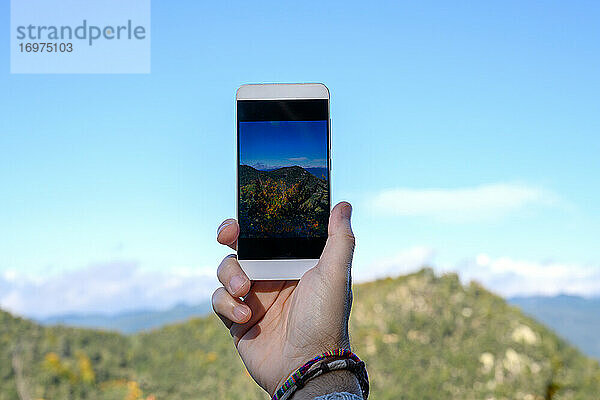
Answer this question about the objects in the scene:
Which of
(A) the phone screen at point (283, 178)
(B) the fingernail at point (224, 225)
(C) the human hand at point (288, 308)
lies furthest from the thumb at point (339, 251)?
(B) the fingernail at point (224, 225)

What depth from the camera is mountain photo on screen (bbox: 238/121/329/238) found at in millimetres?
1179

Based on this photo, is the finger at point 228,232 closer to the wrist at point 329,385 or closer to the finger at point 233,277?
the finger at point 233,277

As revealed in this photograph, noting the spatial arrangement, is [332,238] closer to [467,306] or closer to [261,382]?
[261,382]

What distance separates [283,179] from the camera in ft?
3.95

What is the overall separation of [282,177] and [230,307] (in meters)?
0.29

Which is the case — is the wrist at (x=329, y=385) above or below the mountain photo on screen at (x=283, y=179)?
below

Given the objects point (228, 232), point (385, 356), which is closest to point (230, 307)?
point (228, 232)

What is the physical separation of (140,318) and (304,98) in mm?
2793

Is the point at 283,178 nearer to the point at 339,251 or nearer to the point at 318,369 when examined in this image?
the point at 339,251

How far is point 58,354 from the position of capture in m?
3.51

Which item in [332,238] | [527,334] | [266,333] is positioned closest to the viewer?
[332,238]

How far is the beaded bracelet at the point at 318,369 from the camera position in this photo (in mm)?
980

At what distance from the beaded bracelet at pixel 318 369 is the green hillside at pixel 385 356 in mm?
2444

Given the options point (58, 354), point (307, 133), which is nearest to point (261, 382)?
point (307, 133)
